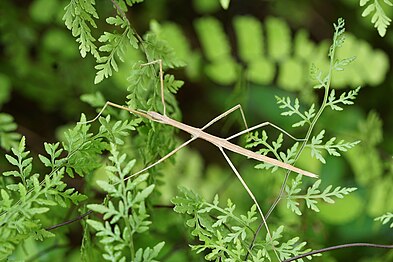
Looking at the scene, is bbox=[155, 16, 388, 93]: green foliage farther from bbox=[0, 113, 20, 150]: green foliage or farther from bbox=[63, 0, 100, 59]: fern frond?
bbox=[63, 0, 100, 59]: fern frond

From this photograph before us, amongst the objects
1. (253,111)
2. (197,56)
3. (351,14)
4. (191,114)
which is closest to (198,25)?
(197,56)

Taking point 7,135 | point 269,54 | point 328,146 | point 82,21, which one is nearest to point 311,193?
point 328,146

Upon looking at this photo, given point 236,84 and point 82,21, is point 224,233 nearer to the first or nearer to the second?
point 82,21

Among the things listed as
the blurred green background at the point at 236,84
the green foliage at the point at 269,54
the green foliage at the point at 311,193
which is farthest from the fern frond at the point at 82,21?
the green foliage at the point at 269,54

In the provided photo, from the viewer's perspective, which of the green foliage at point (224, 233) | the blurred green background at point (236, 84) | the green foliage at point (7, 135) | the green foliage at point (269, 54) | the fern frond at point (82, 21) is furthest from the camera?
the green foliage at point (269, 54)

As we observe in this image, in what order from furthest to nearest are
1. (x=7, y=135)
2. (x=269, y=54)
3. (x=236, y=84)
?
(x=269, y=54) → (x=236, y=84) → (x=7, y=135)

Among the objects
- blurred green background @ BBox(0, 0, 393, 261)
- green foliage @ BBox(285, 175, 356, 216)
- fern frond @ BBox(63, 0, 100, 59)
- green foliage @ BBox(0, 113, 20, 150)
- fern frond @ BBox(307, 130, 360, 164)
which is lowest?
blurred green background @ BBox(0, 0, 393, 261)

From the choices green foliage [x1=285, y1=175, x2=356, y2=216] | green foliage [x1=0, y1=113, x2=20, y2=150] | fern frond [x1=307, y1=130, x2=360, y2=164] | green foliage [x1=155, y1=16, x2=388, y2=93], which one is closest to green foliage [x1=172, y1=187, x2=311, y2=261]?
green foliage [x1=285, y1=175, x2=356, y2=216]

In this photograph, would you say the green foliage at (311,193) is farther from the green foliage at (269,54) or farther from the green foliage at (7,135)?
the green foliage at (269,54)
